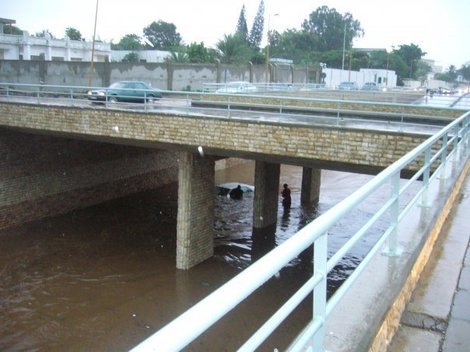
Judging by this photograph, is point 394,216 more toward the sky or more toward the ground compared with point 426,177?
more toward the ground

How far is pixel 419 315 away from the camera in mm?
3166

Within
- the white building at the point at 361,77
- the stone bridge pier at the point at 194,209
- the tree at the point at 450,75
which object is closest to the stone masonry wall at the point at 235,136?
the stone bridge pier at the point at 194,209

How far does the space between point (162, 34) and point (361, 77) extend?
49.4m

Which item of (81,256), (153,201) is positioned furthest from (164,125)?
(153,201)

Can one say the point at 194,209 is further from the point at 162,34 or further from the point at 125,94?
the point at 162,34

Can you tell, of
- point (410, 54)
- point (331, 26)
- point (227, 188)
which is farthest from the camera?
point (331, 26)

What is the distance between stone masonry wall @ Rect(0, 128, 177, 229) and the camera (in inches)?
760

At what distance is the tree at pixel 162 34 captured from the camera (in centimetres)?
10131

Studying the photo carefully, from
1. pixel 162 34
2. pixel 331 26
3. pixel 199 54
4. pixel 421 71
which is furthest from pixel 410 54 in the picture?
pixel 199 54

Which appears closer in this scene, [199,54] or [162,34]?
[199,54]

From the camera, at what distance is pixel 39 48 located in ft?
160

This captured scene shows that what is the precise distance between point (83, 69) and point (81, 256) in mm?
22683

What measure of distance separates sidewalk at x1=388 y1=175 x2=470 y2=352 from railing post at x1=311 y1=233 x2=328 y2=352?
91 cm

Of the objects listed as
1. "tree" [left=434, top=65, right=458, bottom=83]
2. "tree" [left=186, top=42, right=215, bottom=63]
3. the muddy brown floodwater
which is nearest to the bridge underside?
the muddy brown floodwater
